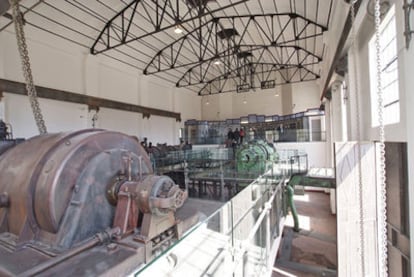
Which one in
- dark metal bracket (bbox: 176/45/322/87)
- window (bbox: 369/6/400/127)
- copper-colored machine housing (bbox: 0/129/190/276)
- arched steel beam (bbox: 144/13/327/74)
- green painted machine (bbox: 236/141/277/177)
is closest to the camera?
copper-colored machine housing (bbox: 0/129/190/276)

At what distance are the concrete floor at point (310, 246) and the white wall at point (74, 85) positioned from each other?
8621 millimetres

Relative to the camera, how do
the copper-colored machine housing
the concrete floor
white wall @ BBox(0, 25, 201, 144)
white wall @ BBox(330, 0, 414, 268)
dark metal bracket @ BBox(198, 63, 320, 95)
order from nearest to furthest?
the copper-colored machine housing < white wall @ BBox(330, 0, 414, 268) < the concrete floor < white wall @ BBox(0, 25, 201, 144) < dark metal bracket @ BBox(198, 63, 320, 95)

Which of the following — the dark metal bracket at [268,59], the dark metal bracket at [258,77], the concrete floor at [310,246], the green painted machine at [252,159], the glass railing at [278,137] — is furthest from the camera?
the dark metal bracket at [258,77]

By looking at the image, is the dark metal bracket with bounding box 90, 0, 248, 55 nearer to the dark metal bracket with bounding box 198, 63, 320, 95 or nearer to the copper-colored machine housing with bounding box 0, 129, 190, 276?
the dark metal bracket with bounding box 198, 63, 320, 95

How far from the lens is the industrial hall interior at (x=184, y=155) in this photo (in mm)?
1327

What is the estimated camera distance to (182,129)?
16.1 meters

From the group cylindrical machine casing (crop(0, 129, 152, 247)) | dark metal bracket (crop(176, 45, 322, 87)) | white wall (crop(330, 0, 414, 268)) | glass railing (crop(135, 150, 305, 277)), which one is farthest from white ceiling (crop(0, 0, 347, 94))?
cylindrical machine casing (crop(0, 129, 152, 247))

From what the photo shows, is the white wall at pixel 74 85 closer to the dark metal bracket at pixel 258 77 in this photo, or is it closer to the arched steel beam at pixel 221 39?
the arched steel beam at pixel 221 39

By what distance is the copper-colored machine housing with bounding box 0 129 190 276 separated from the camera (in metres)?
1.20

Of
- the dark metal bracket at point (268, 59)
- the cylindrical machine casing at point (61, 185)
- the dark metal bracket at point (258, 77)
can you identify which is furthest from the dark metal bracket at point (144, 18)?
the cylindrical machine casing at point (61, 185)

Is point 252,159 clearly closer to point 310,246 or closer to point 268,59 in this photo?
point 310,246

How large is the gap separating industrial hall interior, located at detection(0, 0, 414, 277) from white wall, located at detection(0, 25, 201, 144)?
0.05 meters

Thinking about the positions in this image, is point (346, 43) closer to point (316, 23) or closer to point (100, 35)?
point (316, 23)

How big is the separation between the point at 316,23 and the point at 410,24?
6.76m
